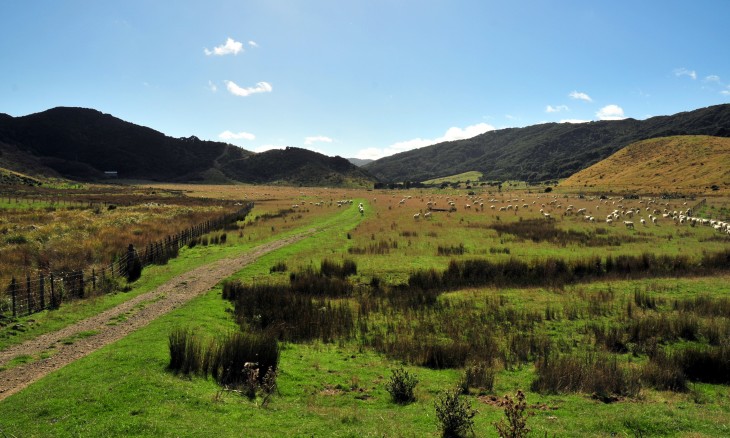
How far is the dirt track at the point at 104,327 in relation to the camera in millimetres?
10297

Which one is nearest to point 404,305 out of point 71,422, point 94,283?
point 71,422

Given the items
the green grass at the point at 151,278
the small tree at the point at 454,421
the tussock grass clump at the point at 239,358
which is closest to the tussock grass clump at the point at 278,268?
the green grass at the point at 151,278

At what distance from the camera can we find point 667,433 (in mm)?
7758

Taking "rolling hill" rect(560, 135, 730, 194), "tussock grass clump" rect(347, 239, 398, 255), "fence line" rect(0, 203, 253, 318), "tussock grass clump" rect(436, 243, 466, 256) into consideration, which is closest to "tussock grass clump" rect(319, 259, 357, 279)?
"tussock grass clump" rect(347, 239, 398, 255)

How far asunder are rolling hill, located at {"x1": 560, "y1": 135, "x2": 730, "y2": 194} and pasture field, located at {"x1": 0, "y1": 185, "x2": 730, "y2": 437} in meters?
80.6

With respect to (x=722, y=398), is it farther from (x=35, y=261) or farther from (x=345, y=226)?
(x=345, y=226)

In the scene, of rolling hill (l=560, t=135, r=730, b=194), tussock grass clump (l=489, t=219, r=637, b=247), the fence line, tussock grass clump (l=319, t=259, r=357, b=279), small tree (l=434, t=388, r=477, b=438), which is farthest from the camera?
rolling hill (l=560, t=135, r=730, b=194)

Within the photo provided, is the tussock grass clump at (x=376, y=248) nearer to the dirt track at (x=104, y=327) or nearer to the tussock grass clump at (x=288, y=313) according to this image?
the dirt track at (x=104, y=327)

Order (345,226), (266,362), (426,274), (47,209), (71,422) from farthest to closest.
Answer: (47,209) < (345,226) < (426,274) < (266,362) < (71,422)

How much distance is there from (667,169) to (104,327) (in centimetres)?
13693

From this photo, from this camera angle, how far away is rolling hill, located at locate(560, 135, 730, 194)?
94812 mm

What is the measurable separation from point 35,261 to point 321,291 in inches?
598

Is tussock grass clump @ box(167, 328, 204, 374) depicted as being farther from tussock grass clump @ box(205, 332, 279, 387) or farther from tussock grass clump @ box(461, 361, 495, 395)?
tussock grass clump @ box(461, 361, 495, 395)

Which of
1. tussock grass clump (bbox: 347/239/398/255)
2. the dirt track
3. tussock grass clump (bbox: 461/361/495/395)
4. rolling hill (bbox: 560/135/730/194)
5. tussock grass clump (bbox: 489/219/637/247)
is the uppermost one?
rolling hill (bbox: 560/135/730/194)
